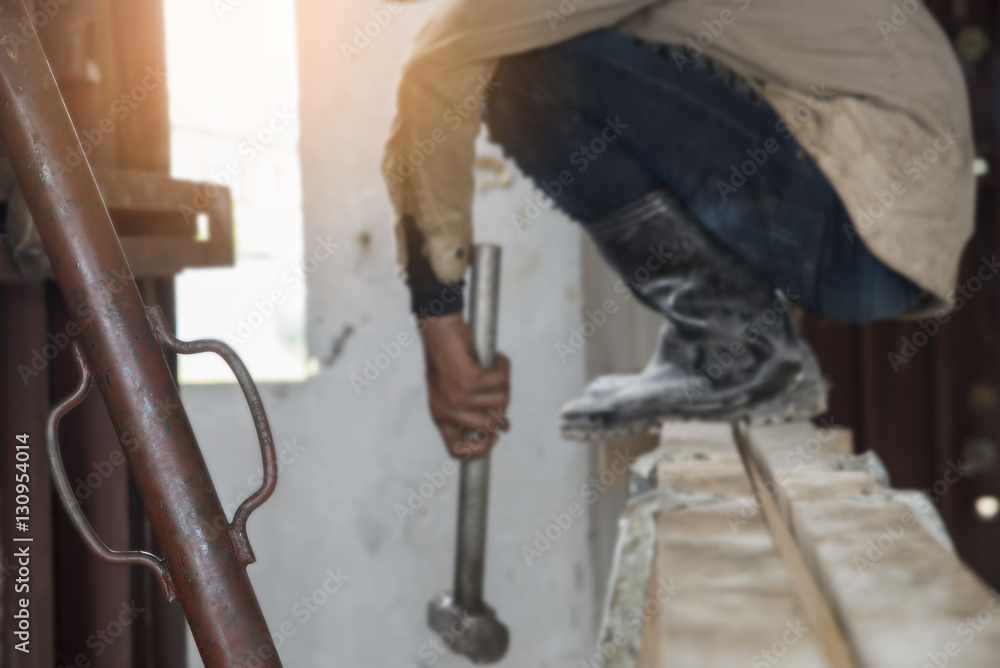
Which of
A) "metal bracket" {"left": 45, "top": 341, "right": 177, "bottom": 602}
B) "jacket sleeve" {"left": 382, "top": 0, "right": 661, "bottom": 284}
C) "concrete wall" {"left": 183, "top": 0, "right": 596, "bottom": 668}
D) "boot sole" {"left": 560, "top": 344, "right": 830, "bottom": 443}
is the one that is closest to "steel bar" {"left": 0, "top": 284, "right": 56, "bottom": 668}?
"metal bracket" {"left": 45, "top": 341, "right": 177, "bottom": 602}

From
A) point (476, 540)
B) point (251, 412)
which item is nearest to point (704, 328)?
point (476, 540)

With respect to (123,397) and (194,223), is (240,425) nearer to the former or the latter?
(194,223)

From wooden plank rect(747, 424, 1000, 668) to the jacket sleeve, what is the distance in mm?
518

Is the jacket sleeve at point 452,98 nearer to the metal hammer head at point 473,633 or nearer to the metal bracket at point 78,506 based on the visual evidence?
the metal hammer head at point 473,633

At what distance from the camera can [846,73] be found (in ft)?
3.11

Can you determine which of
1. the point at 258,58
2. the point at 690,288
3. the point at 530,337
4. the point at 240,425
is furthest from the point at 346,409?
the point at 690,288

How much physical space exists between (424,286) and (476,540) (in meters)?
0.35

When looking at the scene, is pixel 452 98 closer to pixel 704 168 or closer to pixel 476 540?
pixel 704 168

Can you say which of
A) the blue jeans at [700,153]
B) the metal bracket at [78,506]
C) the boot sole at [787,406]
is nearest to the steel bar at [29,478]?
the metal bracket at [78,506]

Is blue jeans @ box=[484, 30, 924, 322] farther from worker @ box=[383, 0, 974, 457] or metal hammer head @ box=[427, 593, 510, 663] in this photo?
metal hammer head @ box=[427, 593, 510, 663]

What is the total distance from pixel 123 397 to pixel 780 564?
0.39m

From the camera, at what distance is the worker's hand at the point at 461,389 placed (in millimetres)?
1139

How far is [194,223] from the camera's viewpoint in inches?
34.9

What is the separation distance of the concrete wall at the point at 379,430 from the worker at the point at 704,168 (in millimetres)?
829
